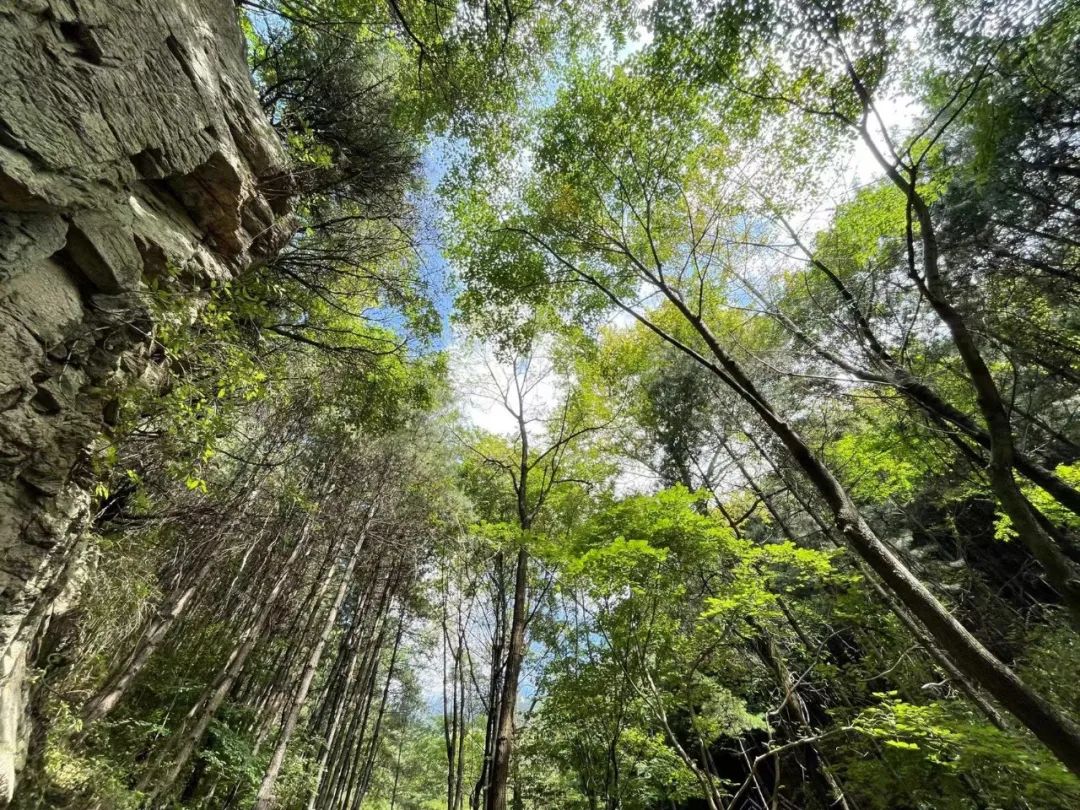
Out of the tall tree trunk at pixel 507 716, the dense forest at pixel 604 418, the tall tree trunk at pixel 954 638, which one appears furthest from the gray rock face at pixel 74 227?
the tall tree trunk at pixel 954 638

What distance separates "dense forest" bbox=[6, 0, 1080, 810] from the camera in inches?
131

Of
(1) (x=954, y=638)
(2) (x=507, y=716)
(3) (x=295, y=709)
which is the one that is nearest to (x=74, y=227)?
(2) (x=507, y=716)

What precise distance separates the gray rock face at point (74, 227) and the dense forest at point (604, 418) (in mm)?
242

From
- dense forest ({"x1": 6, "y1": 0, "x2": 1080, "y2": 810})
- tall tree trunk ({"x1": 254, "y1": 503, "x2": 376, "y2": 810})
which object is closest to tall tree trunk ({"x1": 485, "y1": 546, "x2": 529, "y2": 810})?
dense forest ({"x1": 6, "y1": 0, "x2": 1080, "y2": 810})

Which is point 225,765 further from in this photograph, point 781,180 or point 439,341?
point 781,180

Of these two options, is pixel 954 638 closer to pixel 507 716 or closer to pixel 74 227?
pixel 507 716

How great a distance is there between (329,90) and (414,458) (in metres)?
7.02

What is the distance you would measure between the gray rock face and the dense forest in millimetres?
242

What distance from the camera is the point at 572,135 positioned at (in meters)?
5.54

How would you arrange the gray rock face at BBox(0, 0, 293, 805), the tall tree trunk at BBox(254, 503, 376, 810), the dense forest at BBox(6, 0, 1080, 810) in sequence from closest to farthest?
the gray rock face at BBox(0, 0, 293, 805) < the dense forest at BBox(6, 0, 1080, 810) < the tall tree trunk at BBox(254, 503, 376, 810)

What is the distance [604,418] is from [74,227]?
711 cm

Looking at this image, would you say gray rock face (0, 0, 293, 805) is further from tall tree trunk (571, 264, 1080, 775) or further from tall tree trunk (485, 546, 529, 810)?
tall tree trunk (571, 264, 1080, 775)

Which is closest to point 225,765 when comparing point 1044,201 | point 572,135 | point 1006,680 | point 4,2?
point 4,2

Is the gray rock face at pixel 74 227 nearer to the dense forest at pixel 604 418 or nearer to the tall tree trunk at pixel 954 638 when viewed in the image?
the dense forest at pixel 604 418
